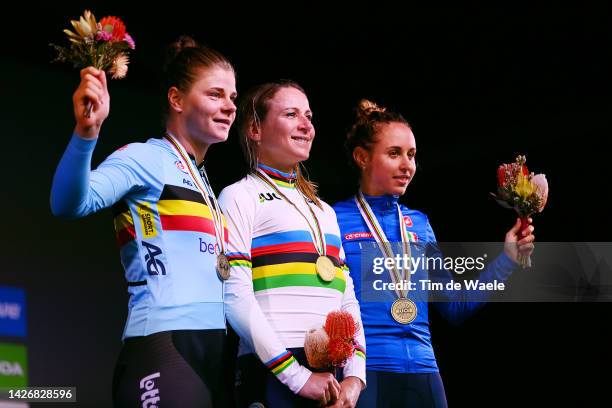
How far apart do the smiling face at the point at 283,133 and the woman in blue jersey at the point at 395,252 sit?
0.41 m

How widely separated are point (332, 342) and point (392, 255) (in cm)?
66

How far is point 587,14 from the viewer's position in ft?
13.5

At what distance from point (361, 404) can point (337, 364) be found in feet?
1.28

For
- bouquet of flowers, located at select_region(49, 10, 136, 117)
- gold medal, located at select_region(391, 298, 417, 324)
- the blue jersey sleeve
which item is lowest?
gold medal, located at select_region(391, 298, 417, 324)

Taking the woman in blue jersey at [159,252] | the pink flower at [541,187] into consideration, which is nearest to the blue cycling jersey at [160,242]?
the woman in blue jersey at [159,252]

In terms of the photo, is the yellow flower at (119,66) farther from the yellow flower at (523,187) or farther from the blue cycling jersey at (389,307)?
the yellow flower at (523,187)

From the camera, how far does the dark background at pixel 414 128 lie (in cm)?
421

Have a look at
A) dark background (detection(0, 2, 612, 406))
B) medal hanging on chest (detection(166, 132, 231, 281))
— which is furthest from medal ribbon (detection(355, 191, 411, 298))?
dark background (detection(0, 2, 612, 406))

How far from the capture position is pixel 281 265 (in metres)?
2.24

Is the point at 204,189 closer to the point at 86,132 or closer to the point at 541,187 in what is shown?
the point at 86,132

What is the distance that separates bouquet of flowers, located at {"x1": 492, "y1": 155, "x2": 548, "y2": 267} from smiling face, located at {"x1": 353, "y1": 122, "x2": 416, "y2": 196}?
0.36m

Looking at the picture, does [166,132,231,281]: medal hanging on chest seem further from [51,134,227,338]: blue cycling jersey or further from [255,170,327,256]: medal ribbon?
[255,170,327,256]: medal ribbon

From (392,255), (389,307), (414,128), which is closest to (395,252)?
(392,255)

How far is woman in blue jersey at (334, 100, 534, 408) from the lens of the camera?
250cm
